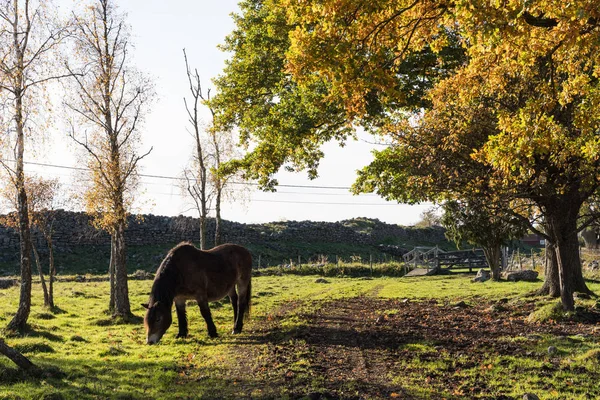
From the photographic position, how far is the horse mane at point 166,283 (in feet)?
39.8

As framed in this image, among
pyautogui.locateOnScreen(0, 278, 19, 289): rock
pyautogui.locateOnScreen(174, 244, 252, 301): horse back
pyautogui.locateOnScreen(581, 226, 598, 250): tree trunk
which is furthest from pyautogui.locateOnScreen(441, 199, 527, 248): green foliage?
pyautogui.locateOnScreen(581, 226, 598, 250): tree trunk

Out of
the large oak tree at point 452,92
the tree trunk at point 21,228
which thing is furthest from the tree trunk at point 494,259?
the tree trunk at point 21,228

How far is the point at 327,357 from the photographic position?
10078 mm

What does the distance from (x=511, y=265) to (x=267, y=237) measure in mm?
25498

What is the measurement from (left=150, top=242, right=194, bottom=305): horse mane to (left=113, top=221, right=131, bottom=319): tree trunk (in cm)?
579

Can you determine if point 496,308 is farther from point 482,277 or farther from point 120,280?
point 482,277

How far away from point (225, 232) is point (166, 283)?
133ft

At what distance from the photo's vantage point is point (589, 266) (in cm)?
3688

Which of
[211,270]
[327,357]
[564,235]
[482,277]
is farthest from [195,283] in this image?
[482,277]

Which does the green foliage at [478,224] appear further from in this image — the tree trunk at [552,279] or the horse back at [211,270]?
the horse back at [211,270]

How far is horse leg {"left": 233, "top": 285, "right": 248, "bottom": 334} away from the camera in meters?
13.9

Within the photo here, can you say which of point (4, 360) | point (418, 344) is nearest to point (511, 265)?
point (418, 344)

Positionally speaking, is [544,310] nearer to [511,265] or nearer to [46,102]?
[46,102]

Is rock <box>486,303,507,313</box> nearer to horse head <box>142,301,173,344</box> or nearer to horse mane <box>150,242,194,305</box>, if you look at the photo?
horse mane <box>150,242,194,305</box>
